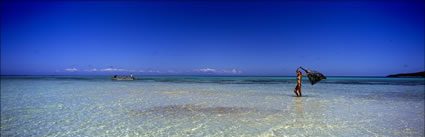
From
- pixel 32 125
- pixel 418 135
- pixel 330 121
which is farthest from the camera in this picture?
pixel 330 121

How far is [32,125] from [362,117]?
10.9 m

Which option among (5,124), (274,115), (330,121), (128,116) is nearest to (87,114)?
(128,116)

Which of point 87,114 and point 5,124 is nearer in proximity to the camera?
point 5,124

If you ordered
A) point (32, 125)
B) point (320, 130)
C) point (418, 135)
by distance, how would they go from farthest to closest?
point (32, 125) → point (320, 130) → point (418, 135)

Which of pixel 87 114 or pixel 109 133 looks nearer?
pixel 109 133

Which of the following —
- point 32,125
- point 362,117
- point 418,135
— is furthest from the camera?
point 362,117

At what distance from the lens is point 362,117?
8.74 metres

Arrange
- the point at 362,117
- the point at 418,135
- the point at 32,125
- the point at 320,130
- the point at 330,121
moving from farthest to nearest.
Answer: the point at 362,117, the point at 330,121, the point at 32,125, the point at 320,130, the point at 418,135

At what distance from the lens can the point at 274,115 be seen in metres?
9.11

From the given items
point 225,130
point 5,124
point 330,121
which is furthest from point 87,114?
point 330,121

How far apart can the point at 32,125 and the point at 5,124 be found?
98cm

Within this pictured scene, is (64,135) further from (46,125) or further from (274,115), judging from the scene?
(274,115)

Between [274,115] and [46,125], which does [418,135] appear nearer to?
Answer: [274,115]

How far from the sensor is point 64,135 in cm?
631
